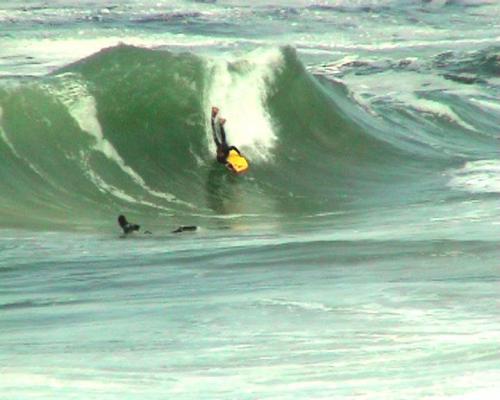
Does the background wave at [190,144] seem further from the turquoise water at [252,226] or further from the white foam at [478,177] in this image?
the white foam at [478,177]

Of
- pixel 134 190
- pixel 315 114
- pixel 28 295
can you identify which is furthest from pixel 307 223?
pixel 315 114

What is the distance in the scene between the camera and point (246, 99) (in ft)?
66.8

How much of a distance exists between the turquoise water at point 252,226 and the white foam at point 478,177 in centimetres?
8

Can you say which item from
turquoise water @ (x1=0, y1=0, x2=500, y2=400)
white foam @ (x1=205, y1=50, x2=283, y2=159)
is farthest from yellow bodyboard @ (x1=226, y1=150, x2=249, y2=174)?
white foam @ (x1=205, y1=50, x2=283, y2=159)

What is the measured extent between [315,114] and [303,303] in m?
11.9

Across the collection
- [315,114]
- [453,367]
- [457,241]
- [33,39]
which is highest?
[453,367]

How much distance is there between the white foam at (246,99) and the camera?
63.7ft

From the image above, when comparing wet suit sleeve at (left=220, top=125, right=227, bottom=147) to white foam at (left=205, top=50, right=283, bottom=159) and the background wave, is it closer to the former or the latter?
the background wave

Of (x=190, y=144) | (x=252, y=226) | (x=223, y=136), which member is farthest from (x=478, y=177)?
(x=252, y=226)

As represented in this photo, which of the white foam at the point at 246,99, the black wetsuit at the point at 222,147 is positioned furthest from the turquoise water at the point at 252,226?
the black wetsuit at the point at 222,147

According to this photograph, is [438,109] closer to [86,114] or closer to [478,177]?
[86,114]

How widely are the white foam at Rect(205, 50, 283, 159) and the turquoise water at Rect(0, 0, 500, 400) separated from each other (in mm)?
29

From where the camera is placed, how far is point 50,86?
62.7 ft

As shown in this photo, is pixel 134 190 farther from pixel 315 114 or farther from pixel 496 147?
pixel 496 147
